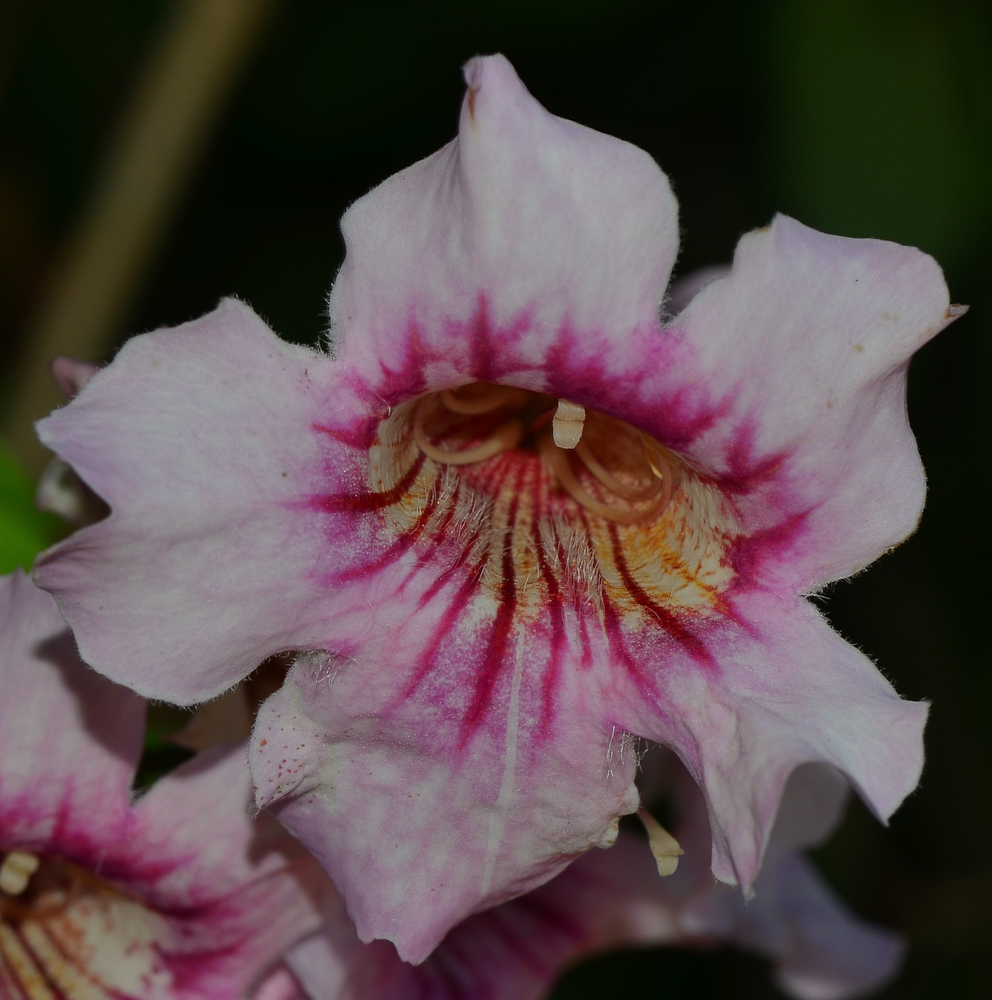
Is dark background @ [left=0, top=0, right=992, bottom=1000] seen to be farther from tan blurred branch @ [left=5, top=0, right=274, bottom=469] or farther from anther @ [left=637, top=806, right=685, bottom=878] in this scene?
anther @ [left=637, top=806, right=685, bottom=878]

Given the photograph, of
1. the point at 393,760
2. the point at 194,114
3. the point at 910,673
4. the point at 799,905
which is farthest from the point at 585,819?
the point at 910,673

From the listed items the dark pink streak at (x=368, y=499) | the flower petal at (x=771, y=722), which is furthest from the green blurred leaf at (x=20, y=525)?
the flower petal at (x=771, y=722)

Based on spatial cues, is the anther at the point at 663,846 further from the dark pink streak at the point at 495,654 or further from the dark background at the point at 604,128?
the dark background at the point at 604,128

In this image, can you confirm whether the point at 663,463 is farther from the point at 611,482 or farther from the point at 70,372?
the point at 70,372

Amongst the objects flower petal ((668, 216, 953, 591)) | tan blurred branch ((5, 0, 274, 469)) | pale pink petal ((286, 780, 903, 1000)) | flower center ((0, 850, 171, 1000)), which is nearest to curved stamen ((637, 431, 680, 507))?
flower petal ((668, 216, 953, 591))

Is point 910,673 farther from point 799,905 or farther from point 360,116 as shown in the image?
point 360,116

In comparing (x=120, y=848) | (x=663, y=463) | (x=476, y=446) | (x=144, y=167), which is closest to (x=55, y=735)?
(x=120, y=848)
